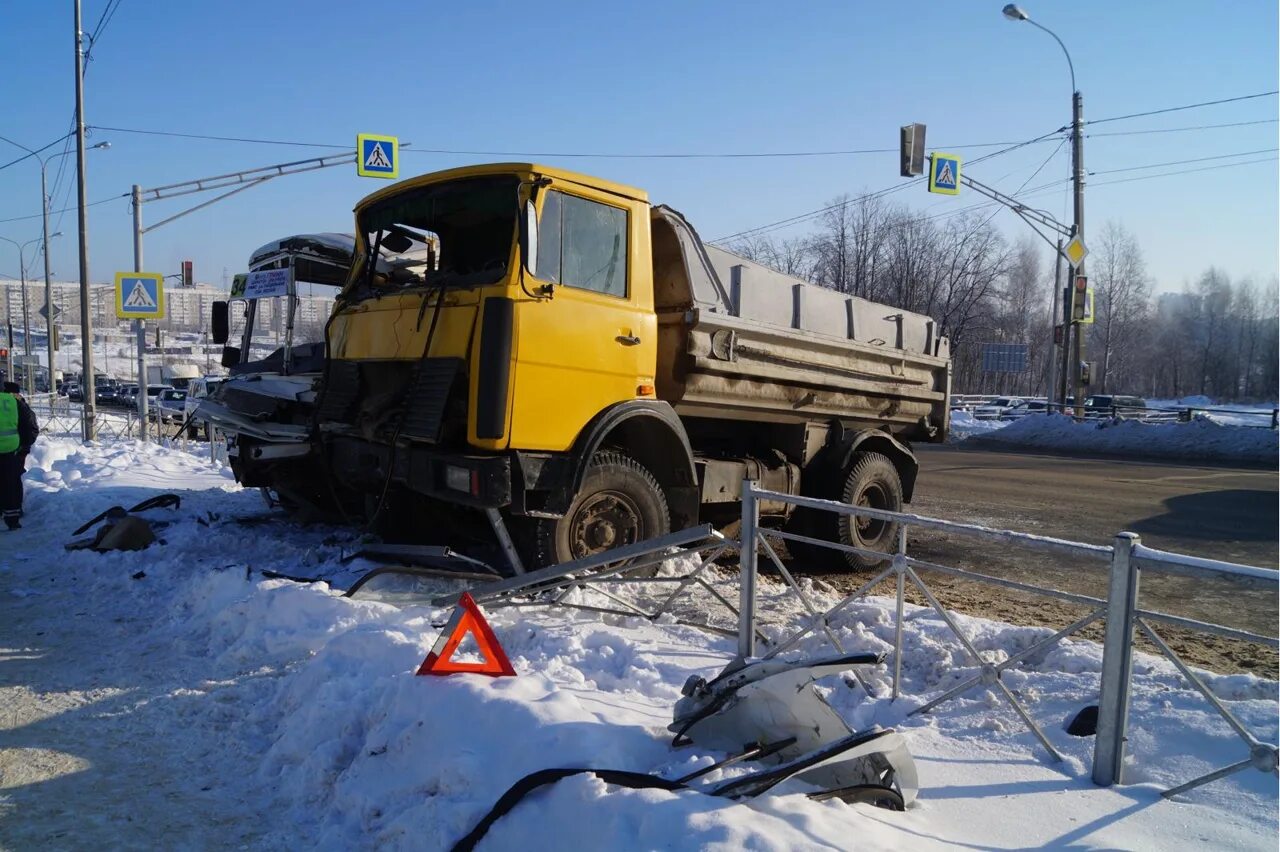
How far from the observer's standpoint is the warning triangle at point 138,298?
1670 centimetres

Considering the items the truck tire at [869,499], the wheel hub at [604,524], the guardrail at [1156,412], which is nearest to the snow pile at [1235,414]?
the guardrail at [1156,412]

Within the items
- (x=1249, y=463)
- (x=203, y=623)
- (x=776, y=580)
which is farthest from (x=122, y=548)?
(x=1249, y=463)

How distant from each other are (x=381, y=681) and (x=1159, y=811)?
330 centimetres

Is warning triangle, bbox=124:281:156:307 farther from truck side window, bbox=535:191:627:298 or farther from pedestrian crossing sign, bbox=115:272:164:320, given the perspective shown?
truck side window, bbox=535:191:627:298

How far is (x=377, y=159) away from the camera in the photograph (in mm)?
18359

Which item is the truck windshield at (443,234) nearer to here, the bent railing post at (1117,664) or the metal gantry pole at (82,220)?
the bent railing post at (1117,664)

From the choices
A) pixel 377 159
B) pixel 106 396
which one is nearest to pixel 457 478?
pixel 377 159

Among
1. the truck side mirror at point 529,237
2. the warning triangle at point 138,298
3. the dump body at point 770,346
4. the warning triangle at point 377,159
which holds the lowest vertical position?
the dump body at point 770,346

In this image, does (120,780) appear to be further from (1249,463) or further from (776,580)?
(1249,463)

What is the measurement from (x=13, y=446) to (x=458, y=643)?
28.6ft

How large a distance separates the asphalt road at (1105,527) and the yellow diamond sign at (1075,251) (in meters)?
5.91

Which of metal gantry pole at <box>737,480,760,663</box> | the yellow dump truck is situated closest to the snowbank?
the yellow dump truck

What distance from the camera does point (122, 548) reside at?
7496 millimetres

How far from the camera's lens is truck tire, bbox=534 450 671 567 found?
590 centimetres
